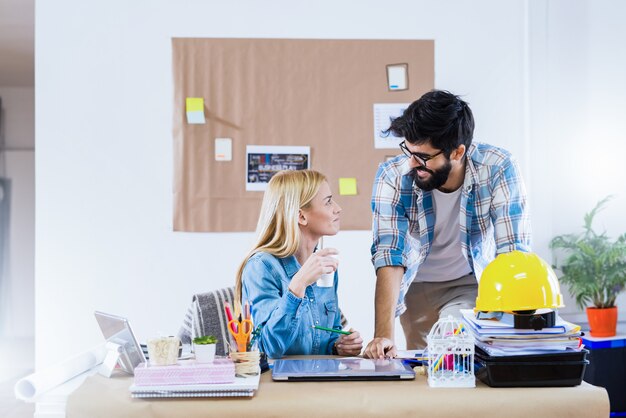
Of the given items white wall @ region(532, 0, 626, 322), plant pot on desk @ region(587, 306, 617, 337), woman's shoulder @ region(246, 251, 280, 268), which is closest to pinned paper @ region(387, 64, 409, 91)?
white wall @ region(532, 0, 626, 322)

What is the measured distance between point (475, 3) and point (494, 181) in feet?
5.91

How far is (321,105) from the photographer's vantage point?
3.64 metres

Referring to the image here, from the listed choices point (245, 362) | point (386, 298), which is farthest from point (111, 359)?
point (386, 298)

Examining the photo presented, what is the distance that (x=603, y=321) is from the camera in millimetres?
3510

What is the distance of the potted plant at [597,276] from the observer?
349 centimetres

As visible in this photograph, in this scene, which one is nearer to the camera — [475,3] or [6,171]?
[475,3]

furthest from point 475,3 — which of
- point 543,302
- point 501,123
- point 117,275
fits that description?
point 543,302

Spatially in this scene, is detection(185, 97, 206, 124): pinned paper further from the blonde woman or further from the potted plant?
the potted plant

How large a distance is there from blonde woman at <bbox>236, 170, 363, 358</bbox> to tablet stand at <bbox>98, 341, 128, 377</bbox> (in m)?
0.36

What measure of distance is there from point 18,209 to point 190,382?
21.6 ft

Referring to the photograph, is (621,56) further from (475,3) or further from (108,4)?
(108,4)

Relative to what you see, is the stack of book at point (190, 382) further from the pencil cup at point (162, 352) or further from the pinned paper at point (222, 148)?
the pinned paper at point (222, 148)

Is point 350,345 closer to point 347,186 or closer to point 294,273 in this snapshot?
point 294,273

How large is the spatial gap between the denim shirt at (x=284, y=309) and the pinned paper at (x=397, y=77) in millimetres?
1770
